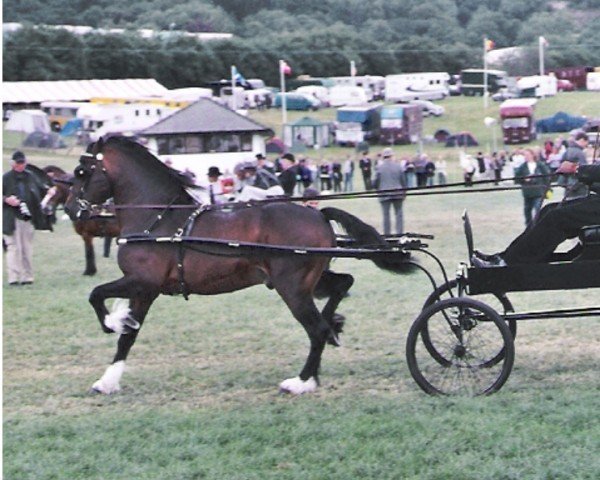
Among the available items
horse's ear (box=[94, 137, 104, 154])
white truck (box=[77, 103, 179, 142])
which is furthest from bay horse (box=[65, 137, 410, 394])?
white truck (box=[77, 103, 179, 142])

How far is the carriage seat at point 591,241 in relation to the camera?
7.76 metres

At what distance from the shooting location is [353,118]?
4109 cm

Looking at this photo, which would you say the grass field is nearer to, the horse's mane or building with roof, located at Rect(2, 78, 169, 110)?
the horse's mane

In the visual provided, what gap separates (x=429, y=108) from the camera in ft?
134

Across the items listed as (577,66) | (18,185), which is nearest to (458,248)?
(18,185)

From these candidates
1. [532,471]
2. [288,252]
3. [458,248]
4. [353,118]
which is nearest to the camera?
[532,471]

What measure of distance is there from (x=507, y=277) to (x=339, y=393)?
1.39m

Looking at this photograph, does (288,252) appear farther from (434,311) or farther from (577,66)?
(577,66)

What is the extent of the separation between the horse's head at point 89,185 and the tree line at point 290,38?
55.5 feet

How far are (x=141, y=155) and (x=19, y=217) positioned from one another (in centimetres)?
649

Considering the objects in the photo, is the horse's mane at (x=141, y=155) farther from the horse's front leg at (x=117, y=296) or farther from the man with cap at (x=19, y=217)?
the man with cap at (x=19, y=217)

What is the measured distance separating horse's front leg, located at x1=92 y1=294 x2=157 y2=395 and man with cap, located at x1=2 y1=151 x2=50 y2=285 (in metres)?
6.75

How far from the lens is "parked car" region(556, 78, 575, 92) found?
30750mm

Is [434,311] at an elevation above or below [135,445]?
above
